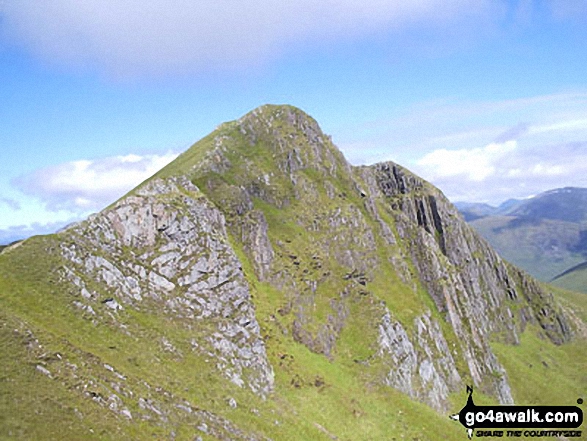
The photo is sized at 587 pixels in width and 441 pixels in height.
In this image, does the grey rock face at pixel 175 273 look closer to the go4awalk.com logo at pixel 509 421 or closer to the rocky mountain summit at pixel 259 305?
the rocky mountain summit at pixel 259 305

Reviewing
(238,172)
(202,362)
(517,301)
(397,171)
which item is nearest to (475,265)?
(517,301)

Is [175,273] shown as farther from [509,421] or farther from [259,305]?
[509,421]

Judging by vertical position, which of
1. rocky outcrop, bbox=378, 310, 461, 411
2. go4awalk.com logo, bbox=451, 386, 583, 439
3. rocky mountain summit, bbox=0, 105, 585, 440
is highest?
rocky mountain summit, bbox=0, 105, 585, 440

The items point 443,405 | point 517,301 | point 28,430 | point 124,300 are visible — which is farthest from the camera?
point 517,301

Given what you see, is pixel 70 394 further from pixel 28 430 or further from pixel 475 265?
pixel 475 265

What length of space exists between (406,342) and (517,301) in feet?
283

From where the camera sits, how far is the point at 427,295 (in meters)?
Answer: 105

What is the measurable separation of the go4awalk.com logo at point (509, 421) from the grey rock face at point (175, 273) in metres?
46.6

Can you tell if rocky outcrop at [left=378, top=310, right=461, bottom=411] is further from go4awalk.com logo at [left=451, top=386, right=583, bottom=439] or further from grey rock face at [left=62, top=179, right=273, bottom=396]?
grey rock face at [left=62, top=179, right=273, bottom=396]

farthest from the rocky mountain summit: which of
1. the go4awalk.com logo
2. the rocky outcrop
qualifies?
the go4awalk.com logo

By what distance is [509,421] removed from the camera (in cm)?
8456

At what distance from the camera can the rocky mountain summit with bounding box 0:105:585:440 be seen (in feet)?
140

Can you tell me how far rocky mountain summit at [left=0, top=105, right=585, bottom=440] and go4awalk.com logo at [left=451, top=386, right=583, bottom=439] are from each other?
4.86 meters

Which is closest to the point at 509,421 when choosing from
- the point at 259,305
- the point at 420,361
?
the point at 420,361
